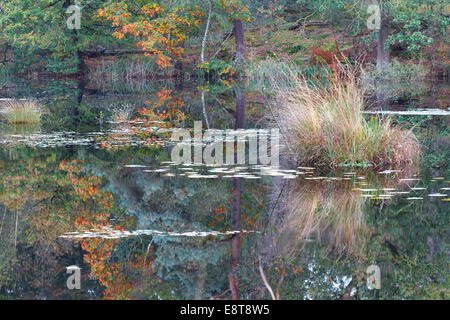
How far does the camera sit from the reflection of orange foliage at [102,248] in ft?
16.1

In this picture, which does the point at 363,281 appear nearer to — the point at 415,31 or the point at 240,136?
the point at 240,136

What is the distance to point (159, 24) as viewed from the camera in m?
28.9

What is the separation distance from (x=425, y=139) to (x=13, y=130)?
356 inches

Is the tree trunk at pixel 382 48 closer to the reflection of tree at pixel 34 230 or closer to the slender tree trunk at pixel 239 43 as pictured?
the slender tree trunk at pixel 239 43

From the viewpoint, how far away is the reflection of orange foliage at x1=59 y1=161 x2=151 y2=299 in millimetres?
4922

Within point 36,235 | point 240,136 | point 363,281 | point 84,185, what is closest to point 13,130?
point 240,136

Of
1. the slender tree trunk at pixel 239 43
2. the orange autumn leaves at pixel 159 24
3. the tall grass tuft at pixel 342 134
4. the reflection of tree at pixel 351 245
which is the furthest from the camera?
the slender tree trunk at pixel 239 43

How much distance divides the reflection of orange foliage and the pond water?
1 centimetres

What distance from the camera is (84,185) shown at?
27.7 ft

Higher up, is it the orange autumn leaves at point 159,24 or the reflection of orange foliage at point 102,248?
the orange autumn leaves at point 159,24

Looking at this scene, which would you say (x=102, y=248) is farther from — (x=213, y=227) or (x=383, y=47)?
(x=383, y=47)

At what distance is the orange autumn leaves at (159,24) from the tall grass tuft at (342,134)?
19457 mm

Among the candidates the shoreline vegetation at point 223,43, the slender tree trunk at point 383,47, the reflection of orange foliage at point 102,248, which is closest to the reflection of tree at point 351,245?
the reflection of orange foliage at point 102,248

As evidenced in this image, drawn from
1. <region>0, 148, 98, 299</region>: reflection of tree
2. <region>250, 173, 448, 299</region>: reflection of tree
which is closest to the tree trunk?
<region>0, 148, 98, 299</region>: reflection of tree
